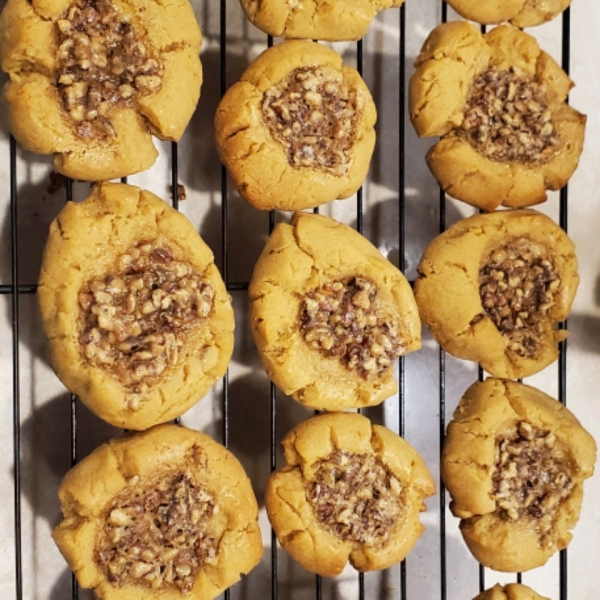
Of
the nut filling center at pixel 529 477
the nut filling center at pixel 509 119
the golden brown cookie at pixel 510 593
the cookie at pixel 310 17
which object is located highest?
the cookie at pixel 310 17

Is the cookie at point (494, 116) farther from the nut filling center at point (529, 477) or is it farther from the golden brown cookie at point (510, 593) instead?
the golden brown cookie at point (510, 593)

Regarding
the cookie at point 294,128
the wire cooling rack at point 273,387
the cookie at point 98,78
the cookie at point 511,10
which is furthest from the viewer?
the cookie at point 511,10

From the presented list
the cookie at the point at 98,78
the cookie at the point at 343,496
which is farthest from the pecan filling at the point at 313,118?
the cookie at the point at 343,496

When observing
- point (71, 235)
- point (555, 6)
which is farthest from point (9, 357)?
point (555, 6)

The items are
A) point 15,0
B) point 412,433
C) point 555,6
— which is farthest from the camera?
point 412,433

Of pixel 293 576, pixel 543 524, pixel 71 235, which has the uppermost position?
pixel 71 235

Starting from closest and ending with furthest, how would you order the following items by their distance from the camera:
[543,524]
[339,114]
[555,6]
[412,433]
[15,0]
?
[15,0] → [339,114] → [543,524] → [555,6] → [412,433]

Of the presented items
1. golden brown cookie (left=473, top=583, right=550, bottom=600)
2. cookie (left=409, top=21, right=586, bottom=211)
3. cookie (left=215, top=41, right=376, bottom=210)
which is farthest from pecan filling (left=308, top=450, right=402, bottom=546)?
cookie (left=409, top=21, right=586, bottom=211)

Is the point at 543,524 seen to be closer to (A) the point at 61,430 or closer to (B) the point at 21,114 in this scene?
(A) the point at 61,430
